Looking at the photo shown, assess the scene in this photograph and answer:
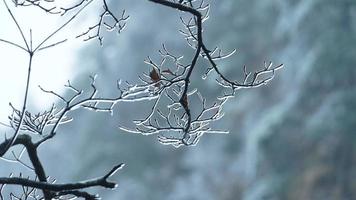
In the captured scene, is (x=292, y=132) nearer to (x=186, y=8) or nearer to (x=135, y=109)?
(x=135, y=109)

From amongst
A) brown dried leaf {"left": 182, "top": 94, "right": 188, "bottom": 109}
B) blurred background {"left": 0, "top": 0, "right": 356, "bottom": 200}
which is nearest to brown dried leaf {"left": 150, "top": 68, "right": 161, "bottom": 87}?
brown dried leaf {"left": 182, "top": 94, "right": 188, "bottom": 109}

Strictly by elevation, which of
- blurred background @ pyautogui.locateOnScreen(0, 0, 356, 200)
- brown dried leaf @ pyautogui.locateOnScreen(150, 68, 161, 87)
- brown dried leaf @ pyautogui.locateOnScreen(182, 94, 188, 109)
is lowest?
brown dried leaf @ pyautogui.locateOnScreen(182, 94, 188, 109)

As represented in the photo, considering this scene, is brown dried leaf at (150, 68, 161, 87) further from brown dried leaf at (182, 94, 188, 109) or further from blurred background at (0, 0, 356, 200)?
blurred background at (0, 0, 356, 200)

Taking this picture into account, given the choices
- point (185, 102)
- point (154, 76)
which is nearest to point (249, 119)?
point (154, 76)

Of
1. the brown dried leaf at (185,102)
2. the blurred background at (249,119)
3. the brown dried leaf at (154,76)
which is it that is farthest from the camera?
the blurred background at (249,119)

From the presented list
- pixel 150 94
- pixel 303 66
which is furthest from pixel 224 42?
pixel 150 94

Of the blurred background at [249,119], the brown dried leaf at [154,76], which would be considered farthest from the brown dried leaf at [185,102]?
the blurred background at [249,119]

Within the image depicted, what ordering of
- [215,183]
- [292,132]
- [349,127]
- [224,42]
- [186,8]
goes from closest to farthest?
[186,8], [349,127], [292,132], [215,183], [224,42]

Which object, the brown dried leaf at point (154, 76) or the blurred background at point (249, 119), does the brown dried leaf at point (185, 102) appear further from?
the blurred background at point (249, 119)

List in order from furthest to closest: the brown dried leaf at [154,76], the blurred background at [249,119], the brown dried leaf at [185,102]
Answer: the blurred background at [249,119]
the brown dried leaf at [154,76]
the brown dried leaf at [185,102]
